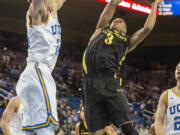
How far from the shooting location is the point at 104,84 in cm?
372

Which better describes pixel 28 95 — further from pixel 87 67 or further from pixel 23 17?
pixel 23 17

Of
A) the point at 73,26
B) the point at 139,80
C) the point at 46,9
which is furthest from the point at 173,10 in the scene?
the point at 46,9

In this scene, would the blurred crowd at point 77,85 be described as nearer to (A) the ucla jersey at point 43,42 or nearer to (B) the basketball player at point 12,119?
(B) the basketball player at point 12,119

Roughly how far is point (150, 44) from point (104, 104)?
19.4m

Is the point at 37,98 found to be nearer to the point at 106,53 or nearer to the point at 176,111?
the point at 106,53

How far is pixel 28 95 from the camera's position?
305 cm

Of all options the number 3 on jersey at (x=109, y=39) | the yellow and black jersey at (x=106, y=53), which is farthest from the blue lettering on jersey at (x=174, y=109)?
the number 3 on jersey at (x=109, y=39)

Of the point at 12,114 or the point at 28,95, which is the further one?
the point at 12,114

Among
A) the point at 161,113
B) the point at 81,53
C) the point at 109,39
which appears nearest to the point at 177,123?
the point at 161,113

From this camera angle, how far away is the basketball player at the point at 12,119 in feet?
13.3

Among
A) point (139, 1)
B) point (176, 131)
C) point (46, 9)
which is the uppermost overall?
point (139, 1)

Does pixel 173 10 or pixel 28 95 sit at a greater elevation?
pixel 173 10

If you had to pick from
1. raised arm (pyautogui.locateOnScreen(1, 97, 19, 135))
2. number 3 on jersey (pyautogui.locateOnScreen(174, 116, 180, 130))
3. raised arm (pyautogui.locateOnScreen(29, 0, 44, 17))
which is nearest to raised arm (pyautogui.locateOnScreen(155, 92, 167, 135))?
number 3 on jersey (pyautogui.locateOnScreen(174, 116, 180, 130))

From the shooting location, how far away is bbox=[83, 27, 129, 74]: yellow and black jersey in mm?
3768
